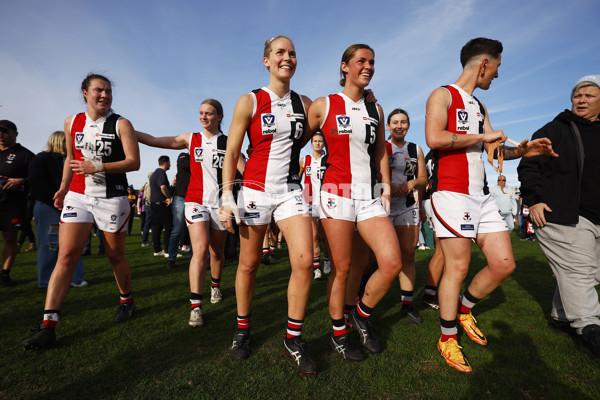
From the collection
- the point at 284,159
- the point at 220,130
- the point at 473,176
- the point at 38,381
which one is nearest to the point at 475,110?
the point at 473,176

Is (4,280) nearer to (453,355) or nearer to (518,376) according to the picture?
(453,355)

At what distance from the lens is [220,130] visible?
460cm

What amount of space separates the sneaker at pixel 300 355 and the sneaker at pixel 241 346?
0.38 metres

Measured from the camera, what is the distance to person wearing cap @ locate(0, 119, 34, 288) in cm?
538

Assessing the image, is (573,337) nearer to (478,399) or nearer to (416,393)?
(478,399)

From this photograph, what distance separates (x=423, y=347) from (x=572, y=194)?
227 cm

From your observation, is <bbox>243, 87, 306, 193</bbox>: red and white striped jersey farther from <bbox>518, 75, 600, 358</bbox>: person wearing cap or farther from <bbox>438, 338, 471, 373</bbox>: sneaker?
<bbox>518, 75, 600, 358</bbox>: person wearing cap

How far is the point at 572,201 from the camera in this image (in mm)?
3279

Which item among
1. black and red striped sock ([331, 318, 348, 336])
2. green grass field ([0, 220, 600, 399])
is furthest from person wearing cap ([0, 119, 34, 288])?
black and red striped sock ([331, 318, 348, 336])

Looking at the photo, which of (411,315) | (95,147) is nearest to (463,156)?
(411,315)

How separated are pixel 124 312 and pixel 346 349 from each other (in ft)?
9.31

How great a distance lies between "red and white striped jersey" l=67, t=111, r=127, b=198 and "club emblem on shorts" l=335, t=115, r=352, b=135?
255cm

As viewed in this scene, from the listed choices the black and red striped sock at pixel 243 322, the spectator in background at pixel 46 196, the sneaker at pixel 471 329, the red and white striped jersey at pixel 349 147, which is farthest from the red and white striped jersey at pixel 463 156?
the spectator in background at pixel 46 196

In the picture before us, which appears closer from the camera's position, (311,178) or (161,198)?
(311,178)
